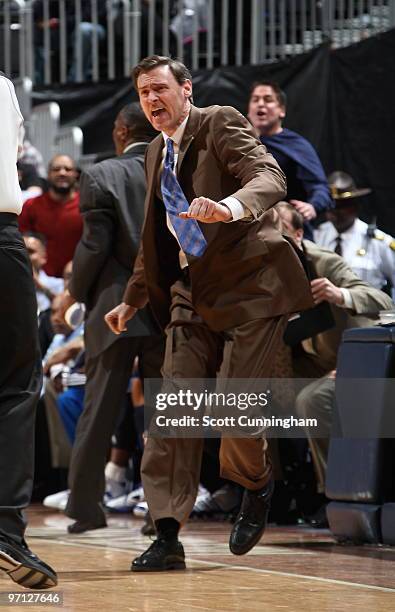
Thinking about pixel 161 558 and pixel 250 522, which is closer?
pixel 161 558

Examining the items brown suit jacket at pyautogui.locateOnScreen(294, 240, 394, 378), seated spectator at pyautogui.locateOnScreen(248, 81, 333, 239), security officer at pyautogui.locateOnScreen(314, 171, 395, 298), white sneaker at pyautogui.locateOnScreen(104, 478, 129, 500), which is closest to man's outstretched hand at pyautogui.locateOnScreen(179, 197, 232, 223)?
brown suit jacket at pyautogui.locateOnScreen(294, 240, 394, 378)

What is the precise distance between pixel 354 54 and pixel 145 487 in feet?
18.9

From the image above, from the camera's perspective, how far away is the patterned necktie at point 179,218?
433 cm

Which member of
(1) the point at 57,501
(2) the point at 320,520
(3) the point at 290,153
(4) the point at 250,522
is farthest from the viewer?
(1) the point at 57,501

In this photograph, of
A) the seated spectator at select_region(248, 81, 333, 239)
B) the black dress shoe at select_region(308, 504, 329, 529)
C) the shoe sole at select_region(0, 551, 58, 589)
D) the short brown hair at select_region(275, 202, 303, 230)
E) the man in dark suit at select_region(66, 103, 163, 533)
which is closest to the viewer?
the shoe sole at select_region(0, 551, 58, 589)

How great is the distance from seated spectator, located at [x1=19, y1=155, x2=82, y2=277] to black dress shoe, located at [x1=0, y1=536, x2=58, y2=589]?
19.8 feet

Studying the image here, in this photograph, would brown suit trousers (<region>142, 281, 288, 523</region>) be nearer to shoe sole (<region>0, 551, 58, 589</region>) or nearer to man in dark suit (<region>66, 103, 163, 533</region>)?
shoe sole (<region>0, 551, 58, 589</region>)

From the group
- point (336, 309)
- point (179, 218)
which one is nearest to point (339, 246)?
point (336, 309)

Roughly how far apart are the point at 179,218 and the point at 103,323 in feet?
5.19

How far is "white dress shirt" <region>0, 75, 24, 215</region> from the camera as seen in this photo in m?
3.71

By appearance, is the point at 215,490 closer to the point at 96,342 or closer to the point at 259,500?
the point at 96,342

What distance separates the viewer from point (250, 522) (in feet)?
15.2

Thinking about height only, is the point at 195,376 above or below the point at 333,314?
above

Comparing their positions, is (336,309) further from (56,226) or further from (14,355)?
(56,226)
